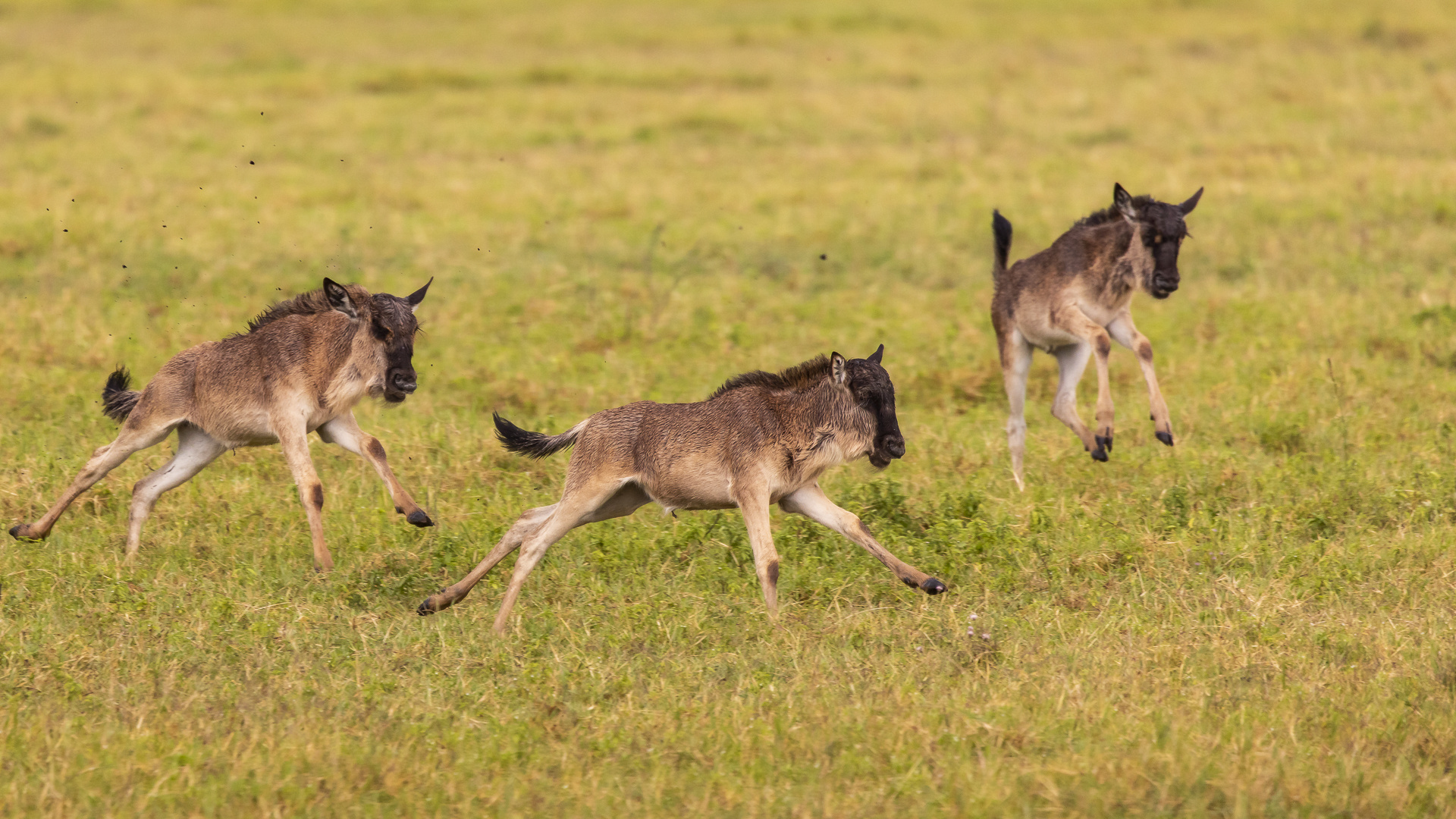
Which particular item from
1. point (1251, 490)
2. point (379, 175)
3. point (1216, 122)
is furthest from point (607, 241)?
point (1216, 122)

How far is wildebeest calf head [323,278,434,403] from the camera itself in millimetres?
8000

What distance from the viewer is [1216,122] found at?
21375 millimetres

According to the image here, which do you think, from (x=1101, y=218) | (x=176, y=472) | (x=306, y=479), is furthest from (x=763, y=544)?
(x=1101, y=218)

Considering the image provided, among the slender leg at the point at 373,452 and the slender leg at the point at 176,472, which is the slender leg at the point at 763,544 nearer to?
the slender leg at the point at 373,452

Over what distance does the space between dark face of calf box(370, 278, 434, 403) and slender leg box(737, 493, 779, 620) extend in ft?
6.44

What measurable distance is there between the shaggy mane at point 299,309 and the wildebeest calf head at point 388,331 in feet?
0.91

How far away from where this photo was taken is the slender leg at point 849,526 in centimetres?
A: 692

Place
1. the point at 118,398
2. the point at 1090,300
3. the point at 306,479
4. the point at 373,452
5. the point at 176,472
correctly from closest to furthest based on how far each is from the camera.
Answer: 1. the point at 306,479
2. the point at 373,452
3. the point at 176,472
4. the point at 118,398
5. the point at 1090,300

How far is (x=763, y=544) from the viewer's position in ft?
23.4

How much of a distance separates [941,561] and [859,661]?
1.48 metres

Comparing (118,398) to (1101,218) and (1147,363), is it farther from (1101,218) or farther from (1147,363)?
(1101,218)

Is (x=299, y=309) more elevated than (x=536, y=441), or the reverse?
(x=299, y=309)

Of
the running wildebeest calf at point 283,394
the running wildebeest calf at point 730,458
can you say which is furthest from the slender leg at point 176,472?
the running wildebeest calf at point 730,458

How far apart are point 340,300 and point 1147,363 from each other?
4820mm
